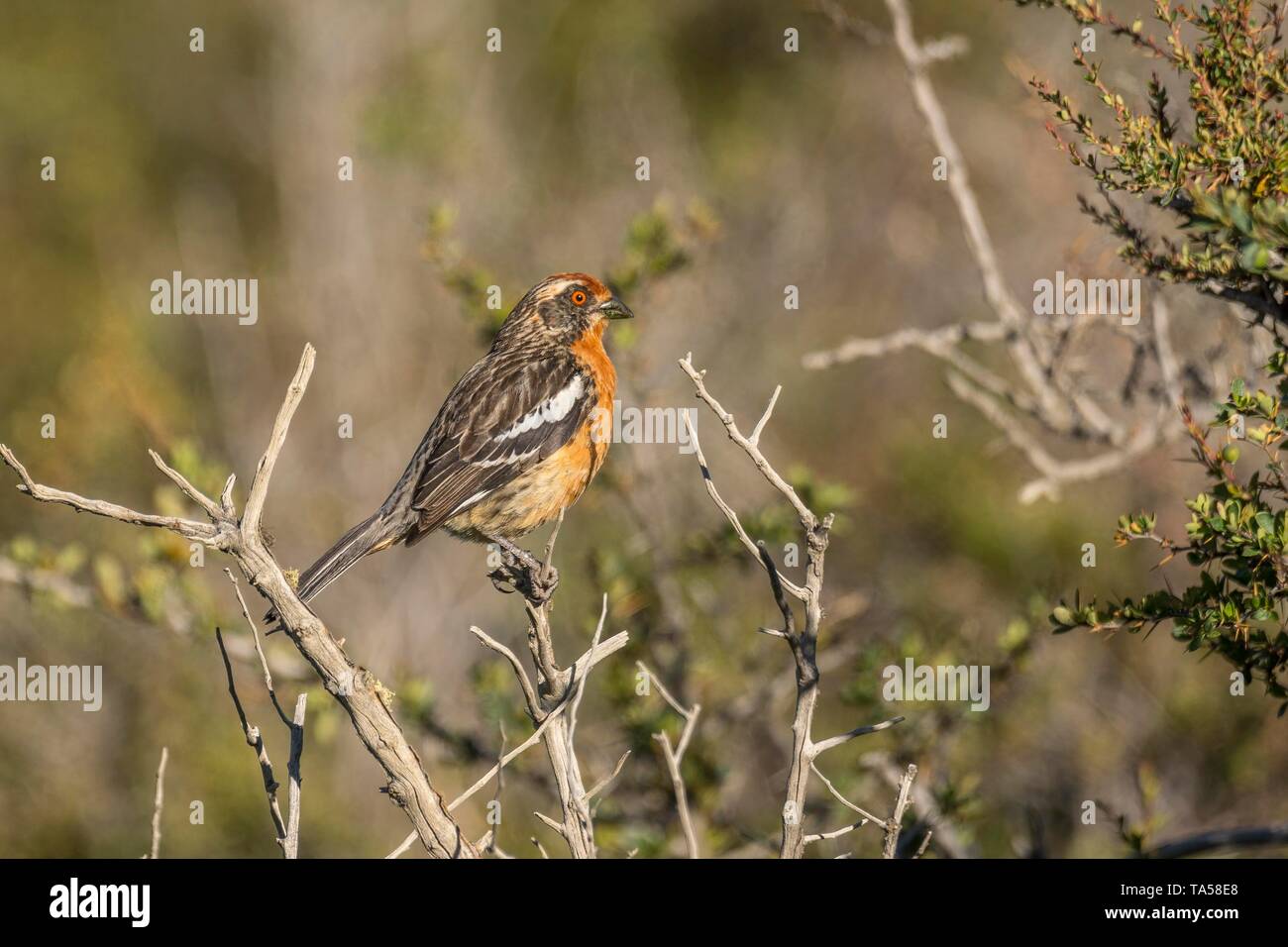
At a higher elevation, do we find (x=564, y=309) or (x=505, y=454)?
(x=564, y=309)

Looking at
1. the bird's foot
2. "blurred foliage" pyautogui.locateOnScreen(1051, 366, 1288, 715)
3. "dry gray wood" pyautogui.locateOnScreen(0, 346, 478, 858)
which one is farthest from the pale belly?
"blurred foliage" pyautogui.locateOnScreen(1051, 366, 1288, 715)

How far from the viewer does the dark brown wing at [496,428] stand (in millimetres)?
6324

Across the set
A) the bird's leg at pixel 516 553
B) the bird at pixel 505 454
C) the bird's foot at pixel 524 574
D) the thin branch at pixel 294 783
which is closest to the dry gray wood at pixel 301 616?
the thin branch at pixel 294 783

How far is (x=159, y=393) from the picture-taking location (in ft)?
35.1

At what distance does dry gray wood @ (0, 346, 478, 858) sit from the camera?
3395 mm

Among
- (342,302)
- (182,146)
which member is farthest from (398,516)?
(182,146)

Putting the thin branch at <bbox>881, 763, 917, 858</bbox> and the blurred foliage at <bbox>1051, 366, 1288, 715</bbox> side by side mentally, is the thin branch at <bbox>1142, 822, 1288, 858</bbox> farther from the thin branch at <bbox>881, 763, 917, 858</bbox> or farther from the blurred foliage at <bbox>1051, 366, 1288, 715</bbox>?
the thin branch at <bbox>881, 763, 917, 858</bbox>

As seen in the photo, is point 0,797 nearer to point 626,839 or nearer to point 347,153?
point 626,839

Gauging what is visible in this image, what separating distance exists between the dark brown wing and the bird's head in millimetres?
290

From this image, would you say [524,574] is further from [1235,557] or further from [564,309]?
[1235,557]

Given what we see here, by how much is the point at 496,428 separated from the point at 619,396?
4.52ft

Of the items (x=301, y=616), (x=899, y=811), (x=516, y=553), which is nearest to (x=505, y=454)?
(x=516, y=553)

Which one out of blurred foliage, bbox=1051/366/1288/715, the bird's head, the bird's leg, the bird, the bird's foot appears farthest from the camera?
the bird's head

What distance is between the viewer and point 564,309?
23.0ft
